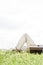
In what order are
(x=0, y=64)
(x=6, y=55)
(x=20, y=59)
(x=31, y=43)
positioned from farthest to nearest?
(x=31, y=43), (x=6, y=55), (x=20, y=59), (x=0, y=64)

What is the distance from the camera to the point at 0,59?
9773 millimetres

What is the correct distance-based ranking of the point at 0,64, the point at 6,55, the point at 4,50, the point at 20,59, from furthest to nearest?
the point at 4,50 < the point at 6,55 < the point at 20,59 < the point at 0,64

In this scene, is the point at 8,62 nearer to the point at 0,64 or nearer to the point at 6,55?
the point at 0,64

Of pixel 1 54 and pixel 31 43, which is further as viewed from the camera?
pixel 31 43

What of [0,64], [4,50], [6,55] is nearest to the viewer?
[0,64]

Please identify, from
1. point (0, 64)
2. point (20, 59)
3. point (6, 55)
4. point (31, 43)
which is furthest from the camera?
point (31, 43)

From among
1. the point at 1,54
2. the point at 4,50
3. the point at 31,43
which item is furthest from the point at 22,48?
the point at 1,54

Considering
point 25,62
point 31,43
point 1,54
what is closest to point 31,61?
point 25,62

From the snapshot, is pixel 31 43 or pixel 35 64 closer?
pixel 35 64

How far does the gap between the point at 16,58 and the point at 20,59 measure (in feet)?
0.75

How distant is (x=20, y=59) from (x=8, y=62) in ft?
2.16

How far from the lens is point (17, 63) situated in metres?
9.24

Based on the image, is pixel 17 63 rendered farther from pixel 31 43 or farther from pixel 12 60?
pixel 31 43

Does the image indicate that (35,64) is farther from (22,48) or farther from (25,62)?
(22,48)
